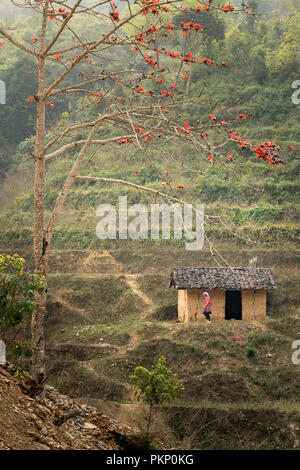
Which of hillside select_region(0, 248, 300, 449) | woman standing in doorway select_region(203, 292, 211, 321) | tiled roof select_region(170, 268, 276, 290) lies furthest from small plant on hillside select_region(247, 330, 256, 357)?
tiled roof select_region(170, 268, 276, 290)

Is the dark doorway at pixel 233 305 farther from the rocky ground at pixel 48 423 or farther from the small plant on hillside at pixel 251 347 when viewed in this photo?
the rocky ground at pixel 48 423

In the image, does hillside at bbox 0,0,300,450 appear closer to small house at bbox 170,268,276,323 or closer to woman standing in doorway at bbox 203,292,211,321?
woman standing in doorway at bbox 203,292,211,321

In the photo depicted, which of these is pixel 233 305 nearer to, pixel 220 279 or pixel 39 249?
pixel 220 279

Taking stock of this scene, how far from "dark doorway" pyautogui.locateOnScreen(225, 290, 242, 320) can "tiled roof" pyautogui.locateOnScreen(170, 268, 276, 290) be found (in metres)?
0.88

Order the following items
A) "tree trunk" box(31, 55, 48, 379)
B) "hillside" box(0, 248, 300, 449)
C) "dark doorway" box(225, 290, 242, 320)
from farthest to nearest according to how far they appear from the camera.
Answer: "dark doorway" box(225, 290, 242, 320) < "hillside" box(0, 248, 300, 449) < "tree trunk" box(31, 55, 48, 379)

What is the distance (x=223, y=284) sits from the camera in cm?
1502

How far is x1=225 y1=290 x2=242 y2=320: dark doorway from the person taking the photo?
16.0m

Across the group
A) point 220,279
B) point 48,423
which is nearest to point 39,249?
point 48,423

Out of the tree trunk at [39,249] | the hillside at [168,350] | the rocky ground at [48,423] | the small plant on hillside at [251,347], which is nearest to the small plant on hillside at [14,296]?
the rocky ground at [48,423]

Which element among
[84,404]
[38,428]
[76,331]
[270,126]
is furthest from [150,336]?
[270,126]

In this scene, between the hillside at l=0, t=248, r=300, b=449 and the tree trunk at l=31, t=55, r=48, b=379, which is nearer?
the tree trunk at l=31, t=55, r=48, b=379

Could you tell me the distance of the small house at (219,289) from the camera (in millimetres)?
14977

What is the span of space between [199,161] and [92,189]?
18.7 feet

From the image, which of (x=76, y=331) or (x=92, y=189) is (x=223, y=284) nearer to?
(x=76, y=331)
